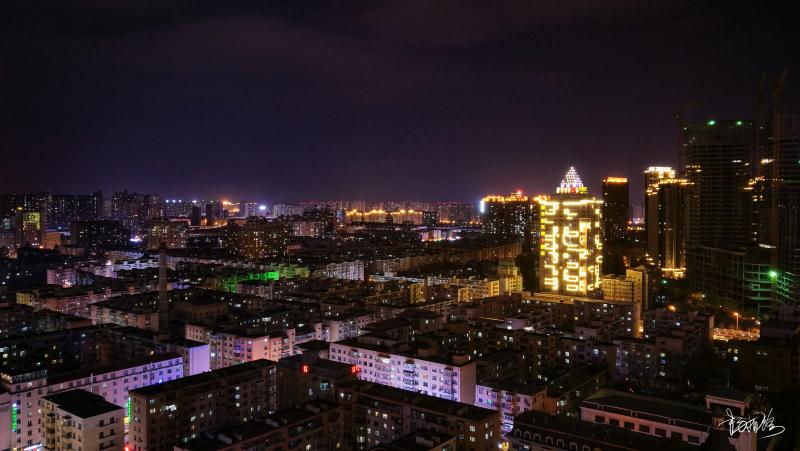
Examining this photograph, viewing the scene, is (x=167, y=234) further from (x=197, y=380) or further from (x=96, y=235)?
(x=197, y=380)

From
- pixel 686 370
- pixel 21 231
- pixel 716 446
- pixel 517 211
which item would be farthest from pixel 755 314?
pixel 21 231

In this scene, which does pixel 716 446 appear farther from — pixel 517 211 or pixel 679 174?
pixel 517 211

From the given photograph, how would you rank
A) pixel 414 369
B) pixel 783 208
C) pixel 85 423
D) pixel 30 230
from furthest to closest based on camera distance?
pixel 30 230 < pixel 783 208 < pixel 414 369 < pixel 85 423

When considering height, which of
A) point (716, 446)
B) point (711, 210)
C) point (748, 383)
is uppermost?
point (711, 210)

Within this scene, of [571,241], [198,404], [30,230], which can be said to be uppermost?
[30,230]

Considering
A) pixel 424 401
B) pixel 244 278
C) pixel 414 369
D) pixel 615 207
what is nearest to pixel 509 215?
pixel 615 207

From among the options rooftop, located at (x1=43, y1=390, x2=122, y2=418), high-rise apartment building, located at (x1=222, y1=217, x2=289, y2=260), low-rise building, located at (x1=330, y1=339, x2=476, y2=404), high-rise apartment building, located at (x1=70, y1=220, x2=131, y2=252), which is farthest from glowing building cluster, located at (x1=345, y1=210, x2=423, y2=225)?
rooftop, located at (x1=43, y1=390, x2=122, y2=418)

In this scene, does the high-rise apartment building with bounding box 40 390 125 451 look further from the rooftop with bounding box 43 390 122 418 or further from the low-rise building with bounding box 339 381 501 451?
the low-rise building with bounding box 339 381 501 451

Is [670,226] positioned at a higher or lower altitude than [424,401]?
higher
